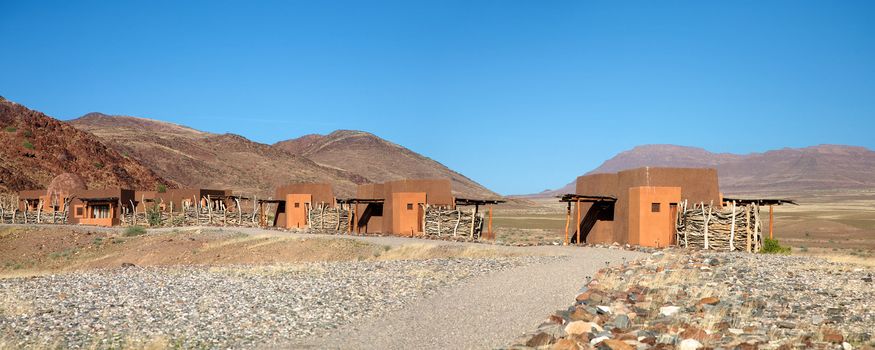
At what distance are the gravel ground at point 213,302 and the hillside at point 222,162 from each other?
7324 cm

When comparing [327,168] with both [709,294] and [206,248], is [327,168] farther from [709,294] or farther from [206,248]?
[709,294]

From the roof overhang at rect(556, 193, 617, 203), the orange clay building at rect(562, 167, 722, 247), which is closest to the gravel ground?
the orange clay building at rect(562, 167, 722, 247)

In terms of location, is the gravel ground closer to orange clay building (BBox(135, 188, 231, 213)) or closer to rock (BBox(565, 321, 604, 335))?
rock (BBox(565, 321, 604, 335))

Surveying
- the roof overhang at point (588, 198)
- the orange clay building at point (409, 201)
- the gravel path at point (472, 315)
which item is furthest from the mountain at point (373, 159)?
the gravel path at point (472, 315)

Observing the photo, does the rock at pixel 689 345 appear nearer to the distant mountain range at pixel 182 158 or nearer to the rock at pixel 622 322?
the rock at pixel 622 322

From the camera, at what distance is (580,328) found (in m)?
9.09

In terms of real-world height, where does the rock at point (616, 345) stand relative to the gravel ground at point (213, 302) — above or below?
above

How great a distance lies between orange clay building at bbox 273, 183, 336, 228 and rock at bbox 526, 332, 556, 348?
96.3 feet

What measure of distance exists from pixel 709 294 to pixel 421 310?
4.70 m

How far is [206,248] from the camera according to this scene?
27984mm

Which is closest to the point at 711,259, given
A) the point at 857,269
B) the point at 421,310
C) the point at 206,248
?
the point at 857,269

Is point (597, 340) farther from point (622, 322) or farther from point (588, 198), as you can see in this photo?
point (588, 198)

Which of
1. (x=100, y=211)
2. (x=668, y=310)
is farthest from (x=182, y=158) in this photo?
(x=668, y=310)

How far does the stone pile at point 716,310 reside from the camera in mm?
8594
